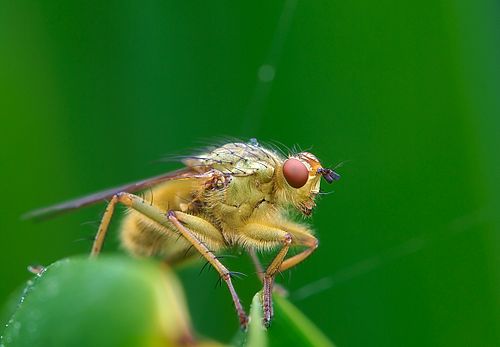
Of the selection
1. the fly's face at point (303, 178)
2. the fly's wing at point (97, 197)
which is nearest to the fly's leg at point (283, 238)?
the fly's face at point (303, 178)

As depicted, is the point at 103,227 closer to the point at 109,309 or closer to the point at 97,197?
the point at 97,197

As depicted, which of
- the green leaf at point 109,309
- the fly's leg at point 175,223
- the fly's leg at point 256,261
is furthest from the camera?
the fly's leg at point 256,261

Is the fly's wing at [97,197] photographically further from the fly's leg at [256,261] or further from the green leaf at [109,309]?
the green leaf at [109,309]

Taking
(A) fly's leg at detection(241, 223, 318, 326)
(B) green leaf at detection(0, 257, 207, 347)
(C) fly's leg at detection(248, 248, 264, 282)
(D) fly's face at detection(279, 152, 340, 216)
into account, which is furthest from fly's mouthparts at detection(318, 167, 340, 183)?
(B) green leaf at detection(0, 257, 207, 347)

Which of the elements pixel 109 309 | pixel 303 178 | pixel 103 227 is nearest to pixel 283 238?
pixel 303 178

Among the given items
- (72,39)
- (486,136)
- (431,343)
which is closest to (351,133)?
(486,136)

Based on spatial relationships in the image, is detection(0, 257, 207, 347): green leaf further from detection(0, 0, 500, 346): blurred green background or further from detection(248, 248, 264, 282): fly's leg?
detection(248, 248, 264, 282): fly's leg

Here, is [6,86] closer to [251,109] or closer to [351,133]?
[251,109]
